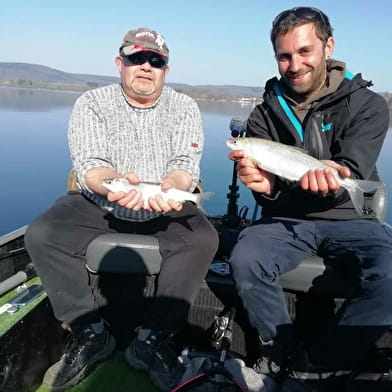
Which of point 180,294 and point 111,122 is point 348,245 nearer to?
point 180,294

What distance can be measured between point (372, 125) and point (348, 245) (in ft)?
3.21

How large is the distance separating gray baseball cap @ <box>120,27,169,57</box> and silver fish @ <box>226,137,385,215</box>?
3.34 feet

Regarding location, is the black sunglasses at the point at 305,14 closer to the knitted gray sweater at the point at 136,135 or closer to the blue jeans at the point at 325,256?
the knitted gray sweater at the point at 136,135

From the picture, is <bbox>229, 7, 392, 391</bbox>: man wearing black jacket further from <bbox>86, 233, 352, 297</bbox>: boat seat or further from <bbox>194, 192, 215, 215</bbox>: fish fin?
<bbox>194, 192, 215, 215</bbox>: fish fin

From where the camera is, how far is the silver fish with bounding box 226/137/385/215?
8.80 feet

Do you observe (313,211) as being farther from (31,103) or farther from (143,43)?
(31,103)

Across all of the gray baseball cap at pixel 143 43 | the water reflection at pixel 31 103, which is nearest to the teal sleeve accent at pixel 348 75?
the gray baseball cap at pixel 143 43

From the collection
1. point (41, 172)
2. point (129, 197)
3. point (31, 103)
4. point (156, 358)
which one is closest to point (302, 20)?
point (129, 197)

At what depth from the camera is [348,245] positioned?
2.78 metres

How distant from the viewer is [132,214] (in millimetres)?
3162

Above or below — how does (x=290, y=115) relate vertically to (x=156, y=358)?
above

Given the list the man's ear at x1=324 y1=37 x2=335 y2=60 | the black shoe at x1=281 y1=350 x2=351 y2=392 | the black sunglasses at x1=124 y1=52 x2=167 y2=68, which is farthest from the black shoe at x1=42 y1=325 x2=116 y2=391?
the man's ear at x1=324 y1=37 x2=335 y2=60

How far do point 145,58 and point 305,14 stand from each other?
133 centimetres

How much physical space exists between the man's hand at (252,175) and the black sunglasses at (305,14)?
3.98ft
